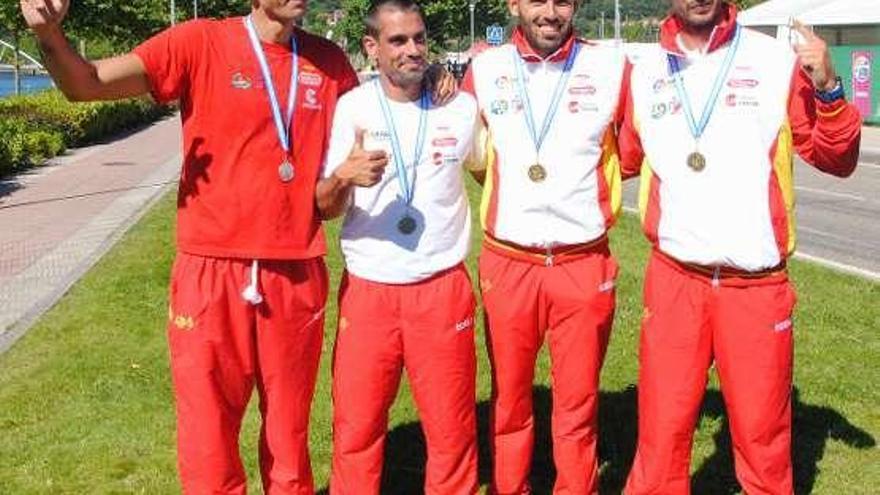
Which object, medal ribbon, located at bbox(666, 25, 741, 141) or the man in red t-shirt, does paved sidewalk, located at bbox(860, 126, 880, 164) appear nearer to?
medal ribbon, located at bbox(666, 25, 741, 141)

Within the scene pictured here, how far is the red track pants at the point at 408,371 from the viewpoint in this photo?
3.85m

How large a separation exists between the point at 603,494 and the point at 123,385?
3201 mm

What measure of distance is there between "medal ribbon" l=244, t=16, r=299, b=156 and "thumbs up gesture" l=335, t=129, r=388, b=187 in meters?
0.23

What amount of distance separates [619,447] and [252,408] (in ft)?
6.99

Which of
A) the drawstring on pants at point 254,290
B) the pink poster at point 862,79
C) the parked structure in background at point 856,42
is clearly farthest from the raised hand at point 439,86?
the pink poster at point 862,79

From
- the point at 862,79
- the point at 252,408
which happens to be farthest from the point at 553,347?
the point at 862,79

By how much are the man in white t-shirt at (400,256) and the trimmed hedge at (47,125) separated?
49.9 feet

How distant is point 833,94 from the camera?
351cm

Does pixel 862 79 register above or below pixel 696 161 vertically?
below

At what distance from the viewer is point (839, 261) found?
10.7 meters

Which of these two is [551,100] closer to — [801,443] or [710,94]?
[710,94]

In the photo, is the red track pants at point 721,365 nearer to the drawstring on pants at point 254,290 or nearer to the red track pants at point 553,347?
the red track pants at point 553,347

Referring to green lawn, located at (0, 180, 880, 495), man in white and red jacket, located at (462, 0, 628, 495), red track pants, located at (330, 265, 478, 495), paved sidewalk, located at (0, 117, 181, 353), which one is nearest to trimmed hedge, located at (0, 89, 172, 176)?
paved sidewalk, located at (0, 117, 181, 353)

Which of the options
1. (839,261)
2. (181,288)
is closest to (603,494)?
(181,288)
